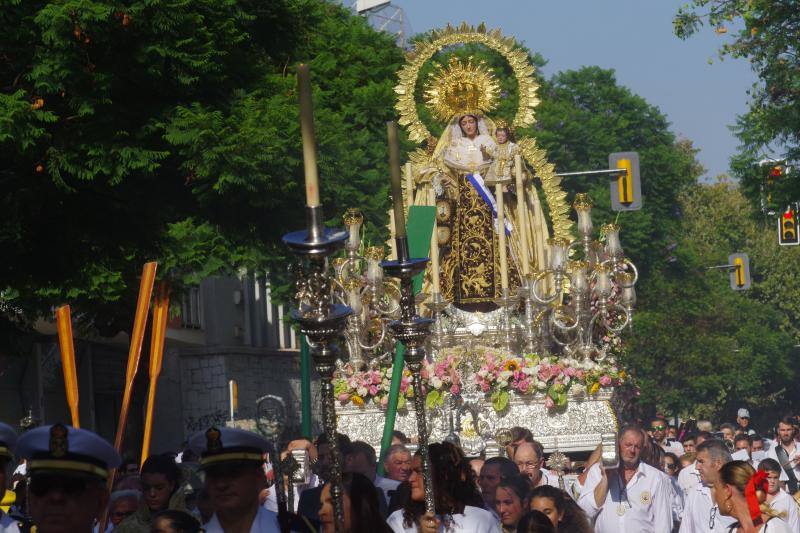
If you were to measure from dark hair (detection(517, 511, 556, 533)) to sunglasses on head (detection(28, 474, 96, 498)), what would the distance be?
2.57 metres

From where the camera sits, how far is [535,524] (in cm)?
765

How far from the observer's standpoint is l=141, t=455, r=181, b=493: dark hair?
8.79 meters

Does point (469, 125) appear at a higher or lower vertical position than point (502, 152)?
higher

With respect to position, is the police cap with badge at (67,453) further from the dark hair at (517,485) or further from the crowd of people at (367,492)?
the dark hair at (517,485)

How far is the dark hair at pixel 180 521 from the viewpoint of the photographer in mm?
6746

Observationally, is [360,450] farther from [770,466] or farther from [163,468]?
[770,466]

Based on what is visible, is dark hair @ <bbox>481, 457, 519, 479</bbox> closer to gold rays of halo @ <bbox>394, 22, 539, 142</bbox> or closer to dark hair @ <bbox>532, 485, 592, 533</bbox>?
dark hair @ <bbox>532, 485, 592, 533</bbox>

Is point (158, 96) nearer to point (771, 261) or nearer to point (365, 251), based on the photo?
point (365, 251)

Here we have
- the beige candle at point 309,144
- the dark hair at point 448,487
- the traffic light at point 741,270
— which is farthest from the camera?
the traffic light at point 741,270

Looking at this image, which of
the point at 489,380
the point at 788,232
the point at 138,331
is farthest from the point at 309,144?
the point at 788,232

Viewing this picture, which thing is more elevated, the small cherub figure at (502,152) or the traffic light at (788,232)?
the small cherub figure at (502,152)

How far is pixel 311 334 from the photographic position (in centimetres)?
650

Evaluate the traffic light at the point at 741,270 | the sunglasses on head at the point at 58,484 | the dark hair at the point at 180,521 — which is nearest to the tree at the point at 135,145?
the dark hair at the point at 180,521

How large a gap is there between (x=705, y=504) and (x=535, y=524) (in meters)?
3.84
